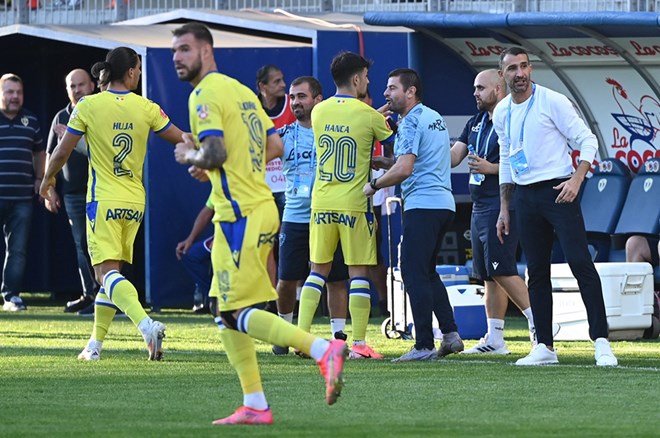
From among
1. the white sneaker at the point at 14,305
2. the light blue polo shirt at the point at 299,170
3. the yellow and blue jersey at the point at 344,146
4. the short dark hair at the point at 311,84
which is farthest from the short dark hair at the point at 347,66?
the white sneaker at the point at 14,305

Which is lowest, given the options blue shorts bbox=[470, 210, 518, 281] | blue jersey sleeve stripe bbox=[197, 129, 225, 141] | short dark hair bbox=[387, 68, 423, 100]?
blue shorts bbox=[470, 210, 518, 281]

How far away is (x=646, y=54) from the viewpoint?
16.1 m

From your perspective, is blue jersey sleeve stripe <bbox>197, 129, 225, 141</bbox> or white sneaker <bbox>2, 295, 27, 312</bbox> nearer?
blue jersey sleeve stripe <bbox>197, 129, 225, 141</bbox>

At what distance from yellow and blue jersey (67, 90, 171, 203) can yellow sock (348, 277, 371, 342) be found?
171 centimetres

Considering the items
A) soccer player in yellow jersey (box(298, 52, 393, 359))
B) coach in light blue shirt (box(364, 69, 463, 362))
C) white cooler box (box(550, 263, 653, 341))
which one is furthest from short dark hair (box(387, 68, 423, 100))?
white cooler box (box(550, 263, 653, 341))

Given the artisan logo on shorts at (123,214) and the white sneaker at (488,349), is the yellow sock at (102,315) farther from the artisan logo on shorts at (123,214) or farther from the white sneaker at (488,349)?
the white sneaker at (488,349)

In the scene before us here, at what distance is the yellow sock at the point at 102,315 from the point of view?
1120cm

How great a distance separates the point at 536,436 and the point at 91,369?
14.1 ft

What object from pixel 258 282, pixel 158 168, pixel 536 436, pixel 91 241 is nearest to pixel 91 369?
pixel 91 241

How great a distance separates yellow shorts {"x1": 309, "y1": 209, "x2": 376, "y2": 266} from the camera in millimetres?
11195

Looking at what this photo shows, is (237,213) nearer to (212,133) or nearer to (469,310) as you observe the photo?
(212,133)

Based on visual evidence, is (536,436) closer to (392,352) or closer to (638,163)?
(392,352)

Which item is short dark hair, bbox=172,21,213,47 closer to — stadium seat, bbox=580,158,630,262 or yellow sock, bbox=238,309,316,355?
yellow sock, bbox=238,309,316,355

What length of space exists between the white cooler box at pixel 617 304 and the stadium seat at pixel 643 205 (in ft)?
5.16
